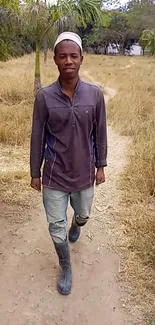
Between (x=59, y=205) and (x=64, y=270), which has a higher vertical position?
(x=59, y=205)

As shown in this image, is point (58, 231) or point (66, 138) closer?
point (66, 138)

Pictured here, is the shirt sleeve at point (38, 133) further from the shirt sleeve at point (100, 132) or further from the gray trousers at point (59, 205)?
the shirt sleeve at point (100, 132)

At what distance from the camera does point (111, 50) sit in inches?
1654

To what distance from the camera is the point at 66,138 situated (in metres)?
1.93

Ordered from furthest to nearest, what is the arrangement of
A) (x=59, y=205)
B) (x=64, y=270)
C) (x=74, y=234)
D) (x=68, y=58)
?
1. (x=74, y=234)
2. (x=64, y=270)
3. (x=59, y=205)
4. (x=68, y=58)

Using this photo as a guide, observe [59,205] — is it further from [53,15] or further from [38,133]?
[53,15]

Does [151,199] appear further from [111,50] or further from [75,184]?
[111,50]

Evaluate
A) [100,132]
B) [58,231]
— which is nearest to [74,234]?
[58,231]

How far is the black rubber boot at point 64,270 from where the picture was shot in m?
2.19

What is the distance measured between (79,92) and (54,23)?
21.2 ft

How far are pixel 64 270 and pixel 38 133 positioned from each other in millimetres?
946

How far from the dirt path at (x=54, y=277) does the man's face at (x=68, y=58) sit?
1.35 meters

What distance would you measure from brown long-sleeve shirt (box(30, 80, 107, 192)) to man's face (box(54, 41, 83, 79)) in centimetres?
9

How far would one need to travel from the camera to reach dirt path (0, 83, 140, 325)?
2068 mm
